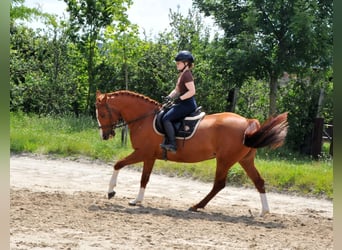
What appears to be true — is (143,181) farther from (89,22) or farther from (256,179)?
(89,22)

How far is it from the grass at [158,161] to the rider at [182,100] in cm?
335

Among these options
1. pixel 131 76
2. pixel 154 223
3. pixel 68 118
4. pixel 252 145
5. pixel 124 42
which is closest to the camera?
pixel 154 223

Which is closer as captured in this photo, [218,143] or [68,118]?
[218,143]

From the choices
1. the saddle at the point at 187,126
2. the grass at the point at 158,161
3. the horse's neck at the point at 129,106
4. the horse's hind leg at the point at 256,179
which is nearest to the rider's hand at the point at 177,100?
A: the saddle at the point at 187,126

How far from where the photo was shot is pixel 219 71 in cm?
1585

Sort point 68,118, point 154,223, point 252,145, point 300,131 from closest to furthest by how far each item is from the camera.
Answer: point 154,223, point 252,145, point 300,131, point 68,118

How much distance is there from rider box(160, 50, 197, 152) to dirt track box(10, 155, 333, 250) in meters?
1.14

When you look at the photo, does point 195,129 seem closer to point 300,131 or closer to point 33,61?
point 300,131

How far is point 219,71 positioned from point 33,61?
8.49 metres

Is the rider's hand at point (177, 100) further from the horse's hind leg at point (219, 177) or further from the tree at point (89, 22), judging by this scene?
the tree at point (89, 22)

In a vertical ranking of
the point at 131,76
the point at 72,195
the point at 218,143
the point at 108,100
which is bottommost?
the point at 72,195

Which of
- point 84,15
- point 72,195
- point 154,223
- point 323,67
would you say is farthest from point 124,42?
Result: point 154,223

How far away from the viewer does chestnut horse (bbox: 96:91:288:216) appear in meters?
7.14

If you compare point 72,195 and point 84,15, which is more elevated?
point 84,15
